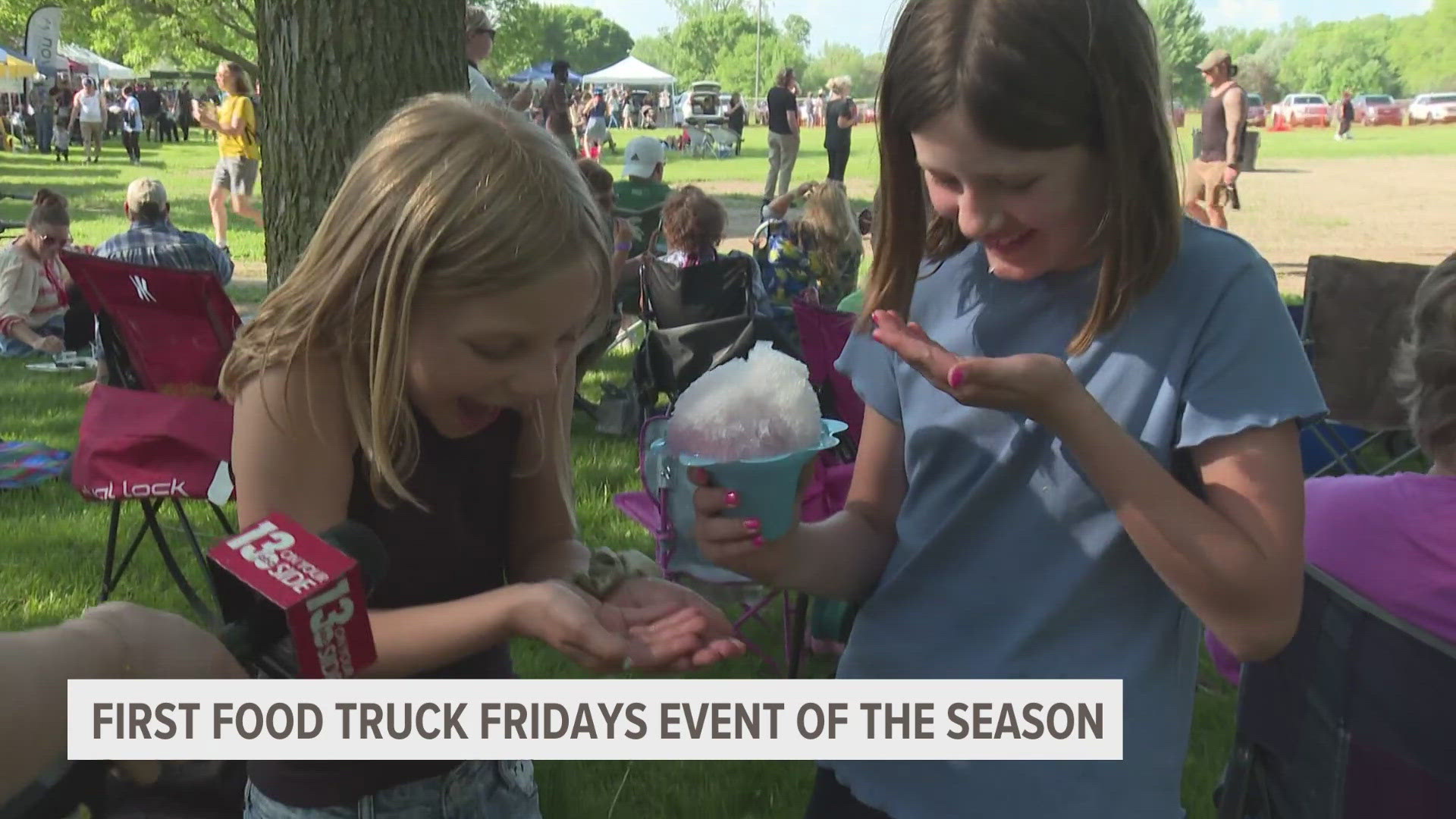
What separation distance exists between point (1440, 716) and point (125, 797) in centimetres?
149

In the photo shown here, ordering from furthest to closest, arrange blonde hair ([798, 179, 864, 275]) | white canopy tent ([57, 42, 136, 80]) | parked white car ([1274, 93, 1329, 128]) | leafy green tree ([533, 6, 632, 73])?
leafy green tree ([533, 6, 632, 73]), parked white car ([1274, 93, 1329, 128]), white canopy tent ([57, 42, 136, 80]), blonde hair ([798, 179, 864, 275])

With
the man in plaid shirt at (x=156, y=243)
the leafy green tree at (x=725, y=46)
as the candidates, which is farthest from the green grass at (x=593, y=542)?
the leafy green tree at (x=725, y=46)

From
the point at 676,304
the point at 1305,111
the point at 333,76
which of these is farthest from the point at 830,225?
the point at 1305,111

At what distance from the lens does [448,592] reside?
66.5 inches

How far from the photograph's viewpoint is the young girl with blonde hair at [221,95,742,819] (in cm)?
148

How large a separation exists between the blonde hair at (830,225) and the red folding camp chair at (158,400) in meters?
3.33

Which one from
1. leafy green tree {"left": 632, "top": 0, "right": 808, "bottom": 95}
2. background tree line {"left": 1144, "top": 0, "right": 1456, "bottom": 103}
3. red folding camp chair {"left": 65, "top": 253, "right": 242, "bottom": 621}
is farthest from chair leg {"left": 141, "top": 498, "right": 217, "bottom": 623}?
leafy green tree {"left": 632, "top": 0, "right": 808, "bottom": 95}

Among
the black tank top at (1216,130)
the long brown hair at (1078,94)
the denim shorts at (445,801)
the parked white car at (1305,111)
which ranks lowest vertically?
the denim shorts at (445,801)

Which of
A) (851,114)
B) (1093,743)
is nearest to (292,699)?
(1093,743)

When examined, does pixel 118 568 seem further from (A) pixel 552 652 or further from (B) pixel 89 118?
(B) pixel 89 118

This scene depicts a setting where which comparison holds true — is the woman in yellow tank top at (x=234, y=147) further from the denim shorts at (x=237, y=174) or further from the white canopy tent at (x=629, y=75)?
the white canopy tent at (x=629, y=75)

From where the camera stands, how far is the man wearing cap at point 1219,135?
12016 millimetres

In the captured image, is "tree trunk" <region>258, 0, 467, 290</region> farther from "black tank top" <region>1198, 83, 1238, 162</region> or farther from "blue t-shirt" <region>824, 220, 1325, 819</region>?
"black tank top" <region>1198, 83, 1238, 162</region>

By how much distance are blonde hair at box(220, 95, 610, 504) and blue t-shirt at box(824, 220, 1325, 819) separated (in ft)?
1.68
